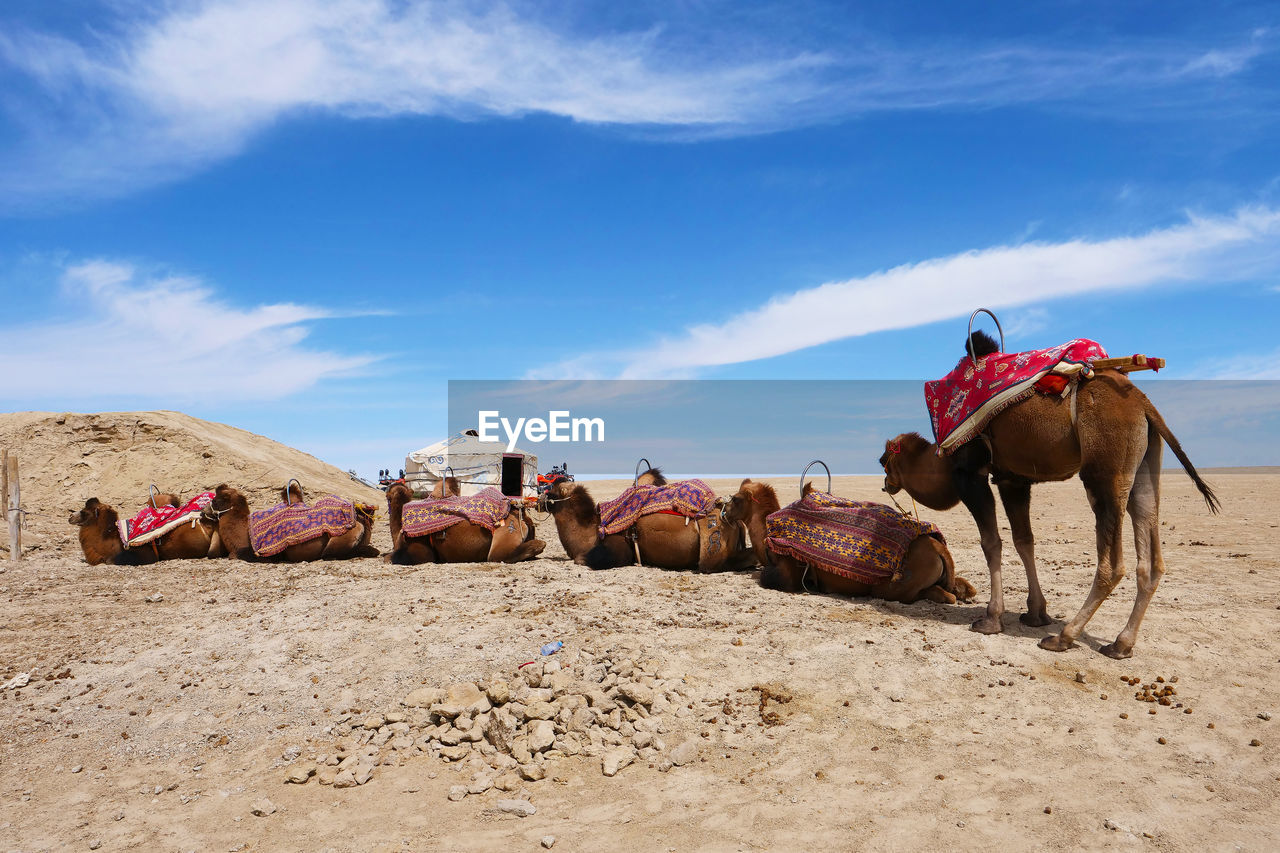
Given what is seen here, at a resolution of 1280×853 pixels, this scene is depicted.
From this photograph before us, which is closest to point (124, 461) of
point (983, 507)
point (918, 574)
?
point (918, 574)

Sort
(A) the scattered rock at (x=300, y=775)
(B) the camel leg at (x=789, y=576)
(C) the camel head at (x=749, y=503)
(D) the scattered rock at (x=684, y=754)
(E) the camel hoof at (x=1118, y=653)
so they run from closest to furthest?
(D) the scattered rock at (x=684, y=754) → (A) the scattered rock at (x=300, y=775) → (E) the camel hoof at (x=1118, y=653) → (B) the camel leg at (x=789, y=576) → (C) the camel head at (x=749, y=503)

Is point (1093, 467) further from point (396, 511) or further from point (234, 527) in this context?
point (234, 527)

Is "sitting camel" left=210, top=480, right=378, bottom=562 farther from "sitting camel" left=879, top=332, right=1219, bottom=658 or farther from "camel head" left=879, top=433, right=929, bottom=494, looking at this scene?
"sitting camel" left=879, top=332, right=1219, bottom=658

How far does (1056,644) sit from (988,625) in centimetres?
57

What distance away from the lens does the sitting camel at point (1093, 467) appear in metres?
6.49

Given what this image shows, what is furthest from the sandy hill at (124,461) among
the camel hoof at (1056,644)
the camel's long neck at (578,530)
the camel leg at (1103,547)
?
the camel leg at (1103,547)

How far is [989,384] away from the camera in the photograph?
7.19 meters

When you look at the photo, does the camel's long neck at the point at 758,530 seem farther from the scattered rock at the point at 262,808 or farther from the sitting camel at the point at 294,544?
the scattered rock at the point at 262,808

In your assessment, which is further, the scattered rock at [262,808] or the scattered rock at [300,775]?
the scattered rock at [300,775]

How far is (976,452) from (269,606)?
7105 millimetres

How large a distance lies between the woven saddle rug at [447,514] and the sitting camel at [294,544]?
1530 mm

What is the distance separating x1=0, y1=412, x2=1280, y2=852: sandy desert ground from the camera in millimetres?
4461

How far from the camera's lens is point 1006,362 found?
7.26 meters

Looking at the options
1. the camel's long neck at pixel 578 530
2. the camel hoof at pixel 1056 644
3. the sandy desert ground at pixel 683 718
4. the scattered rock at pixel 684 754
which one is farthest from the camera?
the camel's long neck at pixel 578 530
